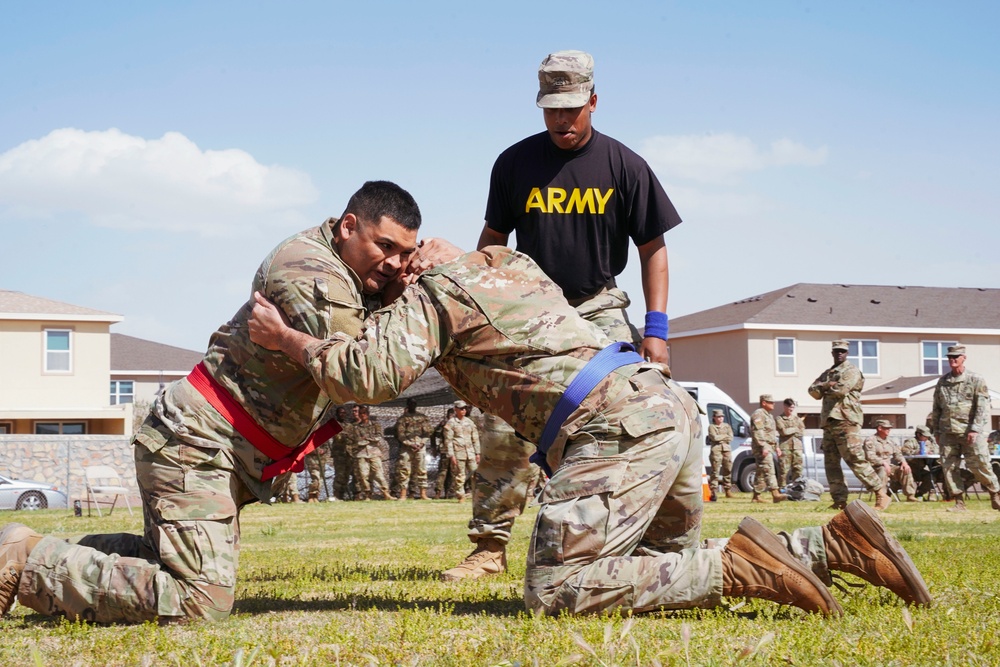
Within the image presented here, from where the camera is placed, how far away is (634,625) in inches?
152

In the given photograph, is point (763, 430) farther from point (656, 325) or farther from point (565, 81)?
point (565, 81)

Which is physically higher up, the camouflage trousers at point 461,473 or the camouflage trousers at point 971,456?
the camouflage trousers at point 971,456

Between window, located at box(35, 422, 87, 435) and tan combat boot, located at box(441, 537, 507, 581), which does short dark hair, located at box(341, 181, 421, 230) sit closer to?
tan combat boot, located at box(441, 537, 507, 581)

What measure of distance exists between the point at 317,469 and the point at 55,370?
63.6 ft

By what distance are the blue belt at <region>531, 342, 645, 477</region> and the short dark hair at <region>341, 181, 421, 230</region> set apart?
1048 millimetres

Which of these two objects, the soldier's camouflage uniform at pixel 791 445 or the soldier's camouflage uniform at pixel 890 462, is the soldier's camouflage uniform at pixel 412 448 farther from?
the soldier's camouflage uniform at pixel 890 462

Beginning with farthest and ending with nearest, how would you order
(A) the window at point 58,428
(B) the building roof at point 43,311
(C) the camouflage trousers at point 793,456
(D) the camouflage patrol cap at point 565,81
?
(A) the window at point 58,428 → (B) the building roof at point 43,311 → (C) the camouflage trousers at point 793,456 → (D) the camouflage patrol cap at point 565,81

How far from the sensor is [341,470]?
79.3 ft

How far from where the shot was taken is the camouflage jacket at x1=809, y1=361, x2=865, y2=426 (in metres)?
15.2

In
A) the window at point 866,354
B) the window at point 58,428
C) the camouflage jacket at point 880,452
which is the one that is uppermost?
the window at point 866,354

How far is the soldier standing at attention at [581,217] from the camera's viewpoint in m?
5.80

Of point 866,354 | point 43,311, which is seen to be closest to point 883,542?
point 43,311

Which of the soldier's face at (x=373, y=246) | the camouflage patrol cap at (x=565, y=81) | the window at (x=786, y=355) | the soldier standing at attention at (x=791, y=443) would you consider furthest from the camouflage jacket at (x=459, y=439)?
the window at (x=786, y=355)

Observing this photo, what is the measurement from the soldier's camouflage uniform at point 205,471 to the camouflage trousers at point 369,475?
1901 centimetres
